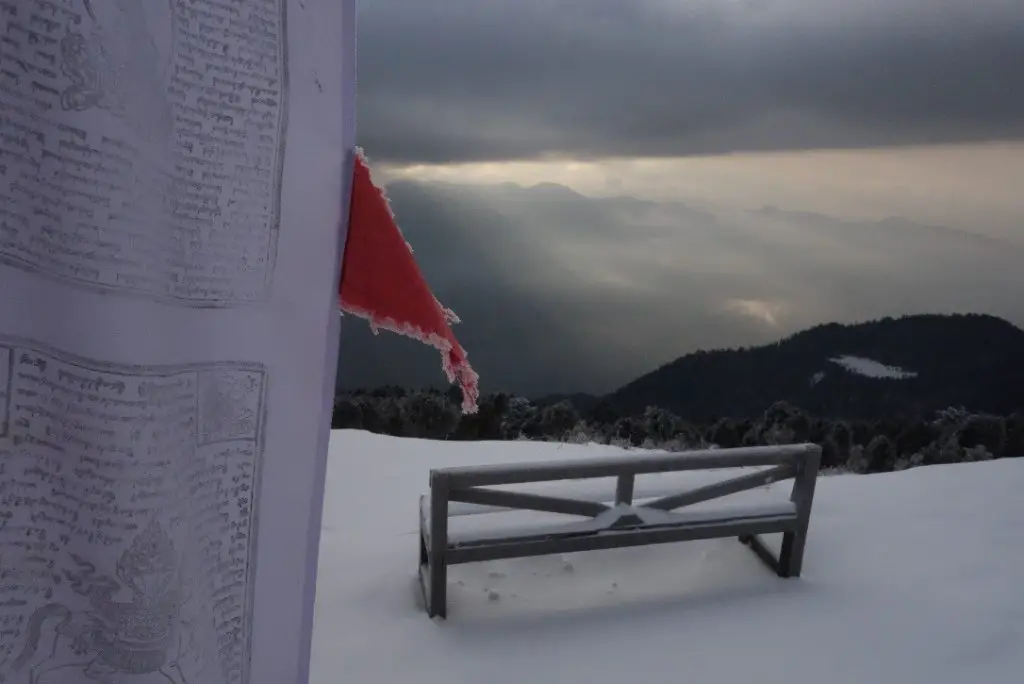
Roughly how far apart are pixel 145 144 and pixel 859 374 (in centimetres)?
1187

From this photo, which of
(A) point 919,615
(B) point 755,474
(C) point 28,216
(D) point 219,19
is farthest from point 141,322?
(A) point 919,615

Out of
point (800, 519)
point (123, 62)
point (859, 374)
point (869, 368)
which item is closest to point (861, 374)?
point (859, 374)

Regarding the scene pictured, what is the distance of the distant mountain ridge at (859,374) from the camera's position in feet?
31.4

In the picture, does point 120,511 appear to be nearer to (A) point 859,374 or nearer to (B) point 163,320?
(B) point 163,320

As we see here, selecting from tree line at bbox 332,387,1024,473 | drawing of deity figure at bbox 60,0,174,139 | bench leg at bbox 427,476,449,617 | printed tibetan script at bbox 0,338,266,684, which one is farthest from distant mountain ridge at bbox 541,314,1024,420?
drawing of deity figure at bbox 60,0,174,139

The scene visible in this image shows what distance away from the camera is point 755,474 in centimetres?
377

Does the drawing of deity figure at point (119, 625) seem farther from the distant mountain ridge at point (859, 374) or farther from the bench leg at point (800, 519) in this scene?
the distant mountain ridge at point (859, 374)

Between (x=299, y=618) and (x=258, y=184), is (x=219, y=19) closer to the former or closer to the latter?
(x=258, y=184)

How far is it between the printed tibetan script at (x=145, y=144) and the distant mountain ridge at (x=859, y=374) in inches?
294

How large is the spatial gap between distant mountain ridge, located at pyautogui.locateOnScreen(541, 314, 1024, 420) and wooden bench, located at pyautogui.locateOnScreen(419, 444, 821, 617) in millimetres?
4672

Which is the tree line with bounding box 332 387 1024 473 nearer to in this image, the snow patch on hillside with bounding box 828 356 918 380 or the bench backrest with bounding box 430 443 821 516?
the snow patch on hillside with bounding box 828 356 918 380

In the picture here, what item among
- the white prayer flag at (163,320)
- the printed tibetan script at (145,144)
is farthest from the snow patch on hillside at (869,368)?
the printed tibetan script at (145,144)

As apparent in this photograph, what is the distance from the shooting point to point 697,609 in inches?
138

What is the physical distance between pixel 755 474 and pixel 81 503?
330 cm
